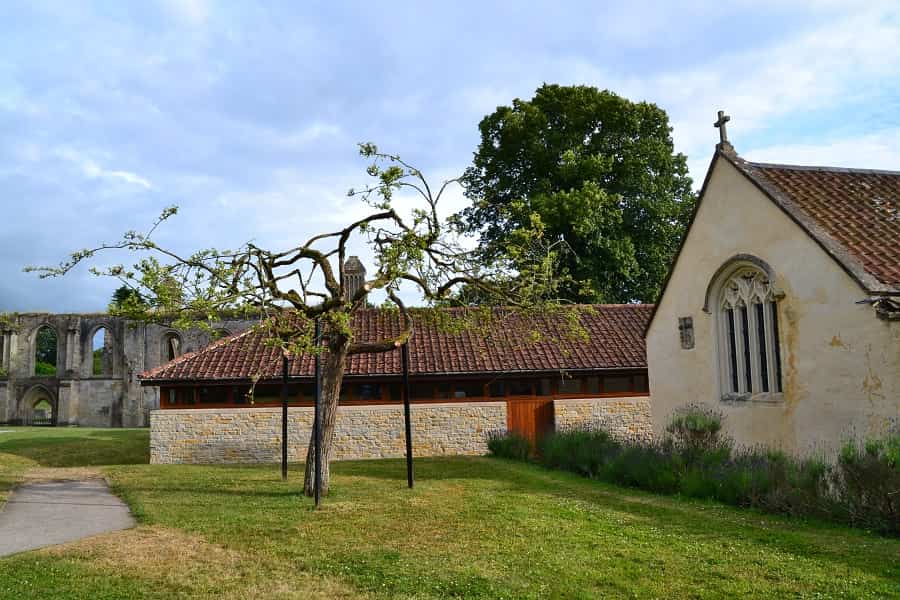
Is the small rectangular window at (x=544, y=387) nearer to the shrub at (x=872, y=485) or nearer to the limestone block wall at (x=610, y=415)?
the limestone block wall at (x=610, y=415)

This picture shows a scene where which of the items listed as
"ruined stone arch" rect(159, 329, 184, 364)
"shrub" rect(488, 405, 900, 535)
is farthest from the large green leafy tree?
"ruined stone arch" rect(159, 329, 184, 364)

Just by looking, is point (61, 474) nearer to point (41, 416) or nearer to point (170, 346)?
point (170, 346)

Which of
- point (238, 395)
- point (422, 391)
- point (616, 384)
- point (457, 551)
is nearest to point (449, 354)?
point (422, 391)

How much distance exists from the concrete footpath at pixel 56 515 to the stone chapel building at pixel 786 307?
11154 mm

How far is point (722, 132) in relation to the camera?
15.1m

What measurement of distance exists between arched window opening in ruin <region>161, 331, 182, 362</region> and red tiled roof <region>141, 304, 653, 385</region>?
23.6m

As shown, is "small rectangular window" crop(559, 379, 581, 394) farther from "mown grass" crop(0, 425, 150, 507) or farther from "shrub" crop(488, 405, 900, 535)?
"mown grass" crop(0, 425, 150, 507)

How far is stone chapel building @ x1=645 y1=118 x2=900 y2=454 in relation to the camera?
442 inches

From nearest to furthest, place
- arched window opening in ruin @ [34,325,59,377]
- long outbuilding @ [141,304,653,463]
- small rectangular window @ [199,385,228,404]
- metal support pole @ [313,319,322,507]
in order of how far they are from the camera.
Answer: metal support pole @ [313,319,322,507], long outbuilding @ [141,304,653,463], small rectangular window @ [199,385,228,404], arched window opening in ruin @ [34,325,59,377]

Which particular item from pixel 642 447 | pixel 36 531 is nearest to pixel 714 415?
pixel 642 447

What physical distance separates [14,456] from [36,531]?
14024 millimetres

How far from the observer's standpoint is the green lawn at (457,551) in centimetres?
686

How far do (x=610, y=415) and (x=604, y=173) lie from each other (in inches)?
450

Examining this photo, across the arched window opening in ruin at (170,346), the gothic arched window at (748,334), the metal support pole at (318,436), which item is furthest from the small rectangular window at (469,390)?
the arched window opening in ruin at (170,346)
